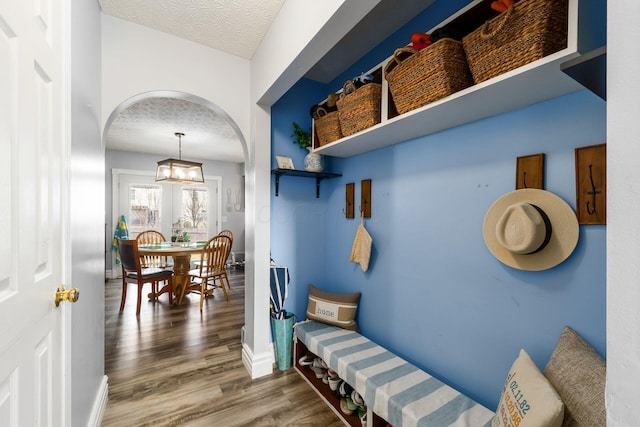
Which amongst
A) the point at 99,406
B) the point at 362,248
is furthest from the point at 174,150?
the point at 362,248

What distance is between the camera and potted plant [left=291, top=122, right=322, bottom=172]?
2.23 meters

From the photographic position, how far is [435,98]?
4.00ft

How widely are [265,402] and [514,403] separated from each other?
149 cm

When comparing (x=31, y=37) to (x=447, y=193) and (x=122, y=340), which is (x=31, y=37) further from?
(x=122, y=340)

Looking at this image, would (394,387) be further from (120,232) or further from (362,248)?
(120,232)

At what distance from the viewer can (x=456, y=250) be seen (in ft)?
4.83

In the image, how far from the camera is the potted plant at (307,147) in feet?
7.32

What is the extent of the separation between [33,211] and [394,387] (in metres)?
1.60

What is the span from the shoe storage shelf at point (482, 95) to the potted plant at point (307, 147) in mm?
453

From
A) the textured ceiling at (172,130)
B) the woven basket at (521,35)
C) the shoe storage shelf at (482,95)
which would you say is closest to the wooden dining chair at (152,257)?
the textured ceiling at (172,130)

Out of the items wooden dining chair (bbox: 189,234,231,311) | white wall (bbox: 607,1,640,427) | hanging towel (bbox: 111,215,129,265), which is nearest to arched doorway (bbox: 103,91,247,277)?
hanging towel (bbox: 111,215,129,265)

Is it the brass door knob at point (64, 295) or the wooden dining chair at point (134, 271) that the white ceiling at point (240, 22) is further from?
the wooden dining chair at point (134, 271)

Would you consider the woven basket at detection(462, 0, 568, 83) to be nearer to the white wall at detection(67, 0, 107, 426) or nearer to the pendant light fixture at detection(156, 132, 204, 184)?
the white wall at detection(67, 0, 107, 426)

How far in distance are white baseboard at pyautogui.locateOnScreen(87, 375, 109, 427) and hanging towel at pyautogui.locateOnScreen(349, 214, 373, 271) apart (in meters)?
1.77
